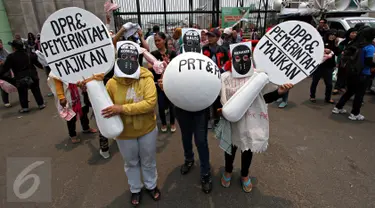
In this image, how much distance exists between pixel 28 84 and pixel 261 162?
5.45 m

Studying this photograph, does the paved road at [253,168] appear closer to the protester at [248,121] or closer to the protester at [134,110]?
the protester at [134,110]

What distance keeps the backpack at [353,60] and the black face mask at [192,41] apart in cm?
311

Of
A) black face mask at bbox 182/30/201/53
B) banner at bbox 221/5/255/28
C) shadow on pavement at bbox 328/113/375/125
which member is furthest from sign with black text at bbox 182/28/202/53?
banner at bbox 221/5/255/28

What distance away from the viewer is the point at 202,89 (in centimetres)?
187

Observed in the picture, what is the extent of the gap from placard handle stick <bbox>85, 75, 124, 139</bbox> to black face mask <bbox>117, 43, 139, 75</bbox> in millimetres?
250

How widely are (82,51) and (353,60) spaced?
4762mm

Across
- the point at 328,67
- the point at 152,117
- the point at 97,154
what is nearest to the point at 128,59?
the point at 152,117

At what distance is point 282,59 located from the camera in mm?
2037

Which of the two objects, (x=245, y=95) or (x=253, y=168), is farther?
(x=253, y=168)

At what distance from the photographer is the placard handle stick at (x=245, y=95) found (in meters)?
1.98

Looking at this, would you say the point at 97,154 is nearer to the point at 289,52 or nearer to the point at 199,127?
the point at 199,127

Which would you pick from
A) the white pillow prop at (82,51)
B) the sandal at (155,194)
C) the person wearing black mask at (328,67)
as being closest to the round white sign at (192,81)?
the white pillow prop at (82,51)

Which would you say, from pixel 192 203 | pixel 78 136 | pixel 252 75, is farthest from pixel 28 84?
pixel 252 75

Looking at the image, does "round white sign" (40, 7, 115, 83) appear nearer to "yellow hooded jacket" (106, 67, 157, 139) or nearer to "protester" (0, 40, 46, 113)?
"yellow hooded jacket" (106, 67, 157, 139)
